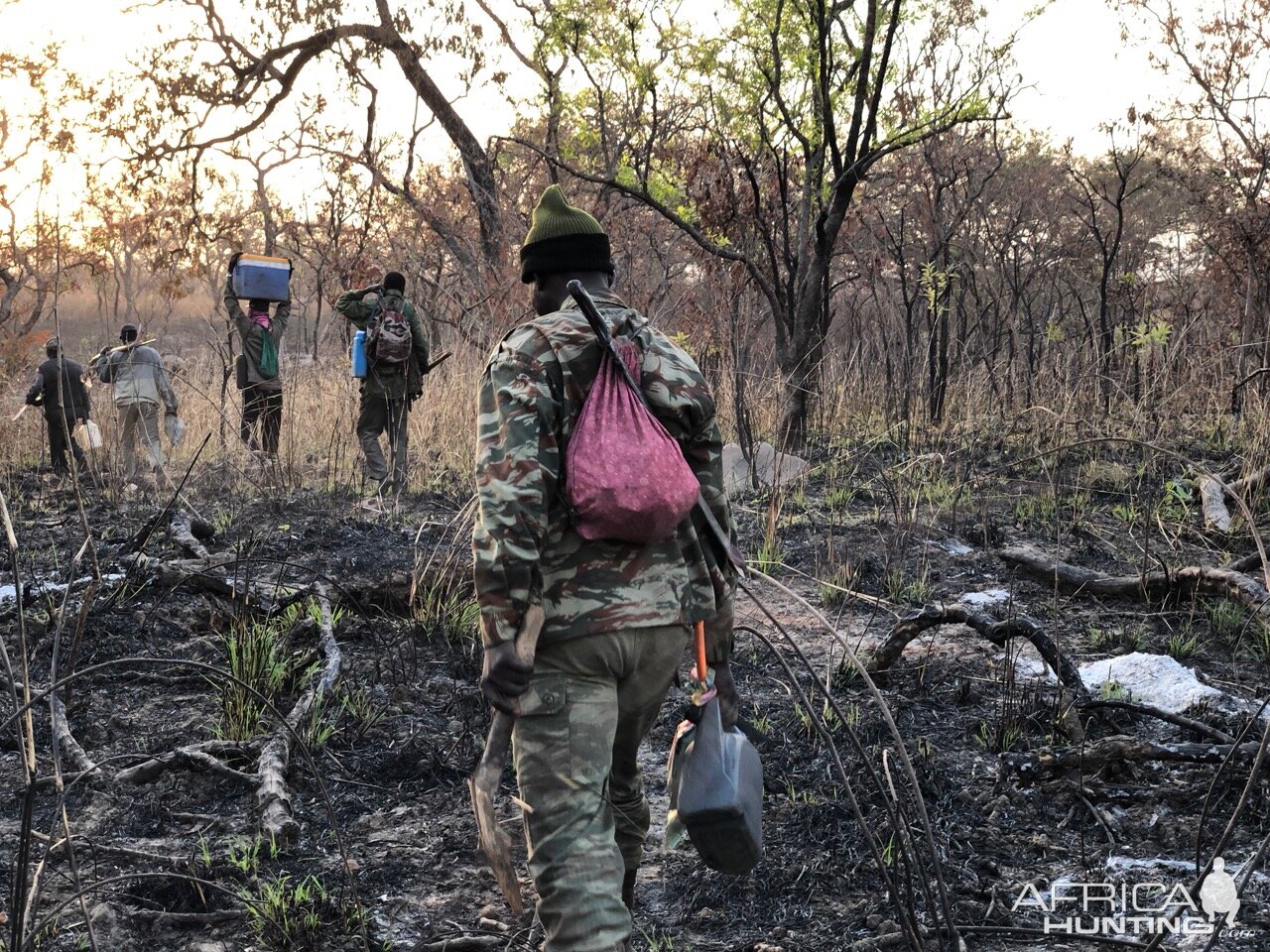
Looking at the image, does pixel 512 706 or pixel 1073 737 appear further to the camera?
pixel 1073 737

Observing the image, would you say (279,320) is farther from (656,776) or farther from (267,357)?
(656,776)

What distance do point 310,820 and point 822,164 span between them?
6826mm

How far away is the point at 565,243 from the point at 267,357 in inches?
295

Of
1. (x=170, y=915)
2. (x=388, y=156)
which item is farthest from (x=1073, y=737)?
(x=388, y=156)

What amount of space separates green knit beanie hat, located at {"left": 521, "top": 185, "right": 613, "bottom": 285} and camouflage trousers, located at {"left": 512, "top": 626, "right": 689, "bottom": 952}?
746 millimetres

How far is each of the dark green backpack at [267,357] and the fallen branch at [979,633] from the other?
6451 millimetres

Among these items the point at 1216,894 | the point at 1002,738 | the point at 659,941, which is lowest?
the point at 659,941

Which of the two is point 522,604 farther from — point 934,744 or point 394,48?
point 394,48

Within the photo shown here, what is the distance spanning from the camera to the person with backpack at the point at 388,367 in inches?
322

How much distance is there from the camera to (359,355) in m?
8.10

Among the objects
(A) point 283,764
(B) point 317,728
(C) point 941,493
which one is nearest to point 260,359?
(C) point 941,493

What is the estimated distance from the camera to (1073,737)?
134 inches

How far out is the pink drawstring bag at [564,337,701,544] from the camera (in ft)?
6.54

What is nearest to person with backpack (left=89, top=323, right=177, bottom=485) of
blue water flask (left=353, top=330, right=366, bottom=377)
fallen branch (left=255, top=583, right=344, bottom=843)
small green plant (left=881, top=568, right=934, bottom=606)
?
blue water flask (left=353, top=330, right=366, bottom=377)
